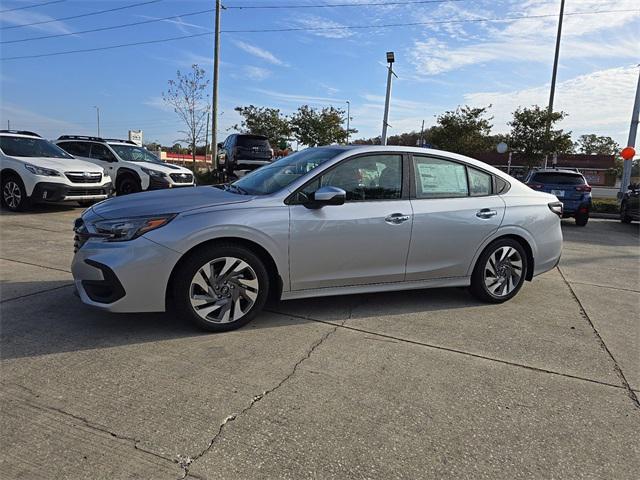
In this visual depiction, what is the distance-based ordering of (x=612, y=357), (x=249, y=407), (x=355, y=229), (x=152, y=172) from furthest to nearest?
(x=152, y=172)
(x=355, y=229)
(x=612, y=357)
(x=249, y=407)

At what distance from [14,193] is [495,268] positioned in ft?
31.1

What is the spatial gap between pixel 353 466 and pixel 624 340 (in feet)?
10.2

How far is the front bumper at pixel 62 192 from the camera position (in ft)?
30.7

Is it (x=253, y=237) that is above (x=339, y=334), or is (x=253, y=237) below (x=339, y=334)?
above

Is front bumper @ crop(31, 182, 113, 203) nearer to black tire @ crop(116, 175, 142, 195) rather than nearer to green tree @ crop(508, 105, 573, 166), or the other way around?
black tire @ crop(116, 175, 142, 195)

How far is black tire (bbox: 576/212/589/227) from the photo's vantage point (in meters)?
12.5

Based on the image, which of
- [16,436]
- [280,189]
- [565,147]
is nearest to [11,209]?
[280,189]

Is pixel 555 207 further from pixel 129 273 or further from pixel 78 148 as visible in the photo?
pixel 78 148

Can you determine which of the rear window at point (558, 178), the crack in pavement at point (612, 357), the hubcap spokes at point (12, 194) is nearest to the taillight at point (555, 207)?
the crack in pavement at point (612, 357)

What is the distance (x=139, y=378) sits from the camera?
3.04 meters

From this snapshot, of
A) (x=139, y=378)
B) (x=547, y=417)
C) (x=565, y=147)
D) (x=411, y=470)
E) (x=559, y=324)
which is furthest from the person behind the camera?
(x=565, y=147)

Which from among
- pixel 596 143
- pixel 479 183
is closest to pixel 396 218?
pixel 479 183

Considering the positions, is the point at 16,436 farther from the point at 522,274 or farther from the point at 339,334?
the point at 522,274

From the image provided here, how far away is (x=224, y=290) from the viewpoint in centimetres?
376
